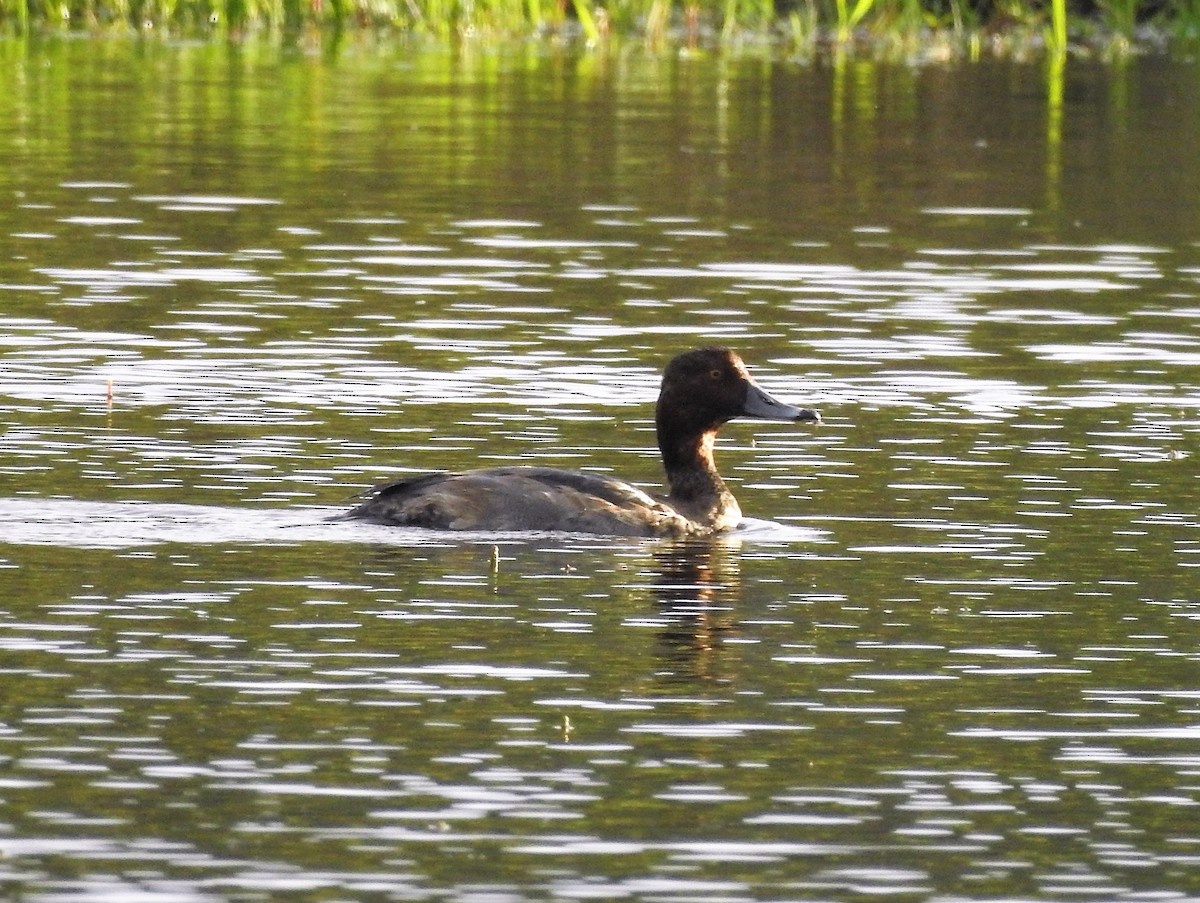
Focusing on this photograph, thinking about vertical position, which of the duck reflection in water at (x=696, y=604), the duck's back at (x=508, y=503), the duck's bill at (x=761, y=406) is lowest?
the duck reflection in water at (x=696, y=604)

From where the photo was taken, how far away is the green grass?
131ft

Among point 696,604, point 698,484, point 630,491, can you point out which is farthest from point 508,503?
point 696,604

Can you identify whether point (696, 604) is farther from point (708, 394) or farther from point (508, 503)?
point (708, 394)

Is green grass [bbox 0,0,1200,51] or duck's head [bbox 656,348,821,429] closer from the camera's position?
duck's head [bbox 656,348,821,429]

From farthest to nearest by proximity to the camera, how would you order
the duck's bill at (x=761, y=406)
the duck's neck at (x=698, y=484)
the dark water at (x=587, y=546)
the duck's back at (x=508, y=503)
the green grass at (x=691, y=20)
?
the green grass at (x=691, y=20), the duck's bill at (x=761, y=406), the duck's neck at (x=698, y=484), the duck's back at (x=508, y=503), the dark water at (x=587, y=546)

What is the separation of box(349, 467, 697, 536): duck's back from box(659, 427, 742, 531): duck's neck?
421 millimetres

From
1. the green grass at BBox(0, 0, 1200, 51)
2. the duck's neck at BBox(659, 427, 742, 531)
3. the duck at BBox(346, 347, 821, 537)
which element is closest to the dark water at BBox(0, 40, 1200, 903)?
the duck at BBox(346, 347, 821, 537)

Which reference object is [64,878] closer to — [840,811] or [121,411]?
[840,811]

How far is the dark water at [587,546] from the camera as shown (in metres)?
7.85

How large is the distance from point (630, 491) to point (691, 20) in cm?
3298

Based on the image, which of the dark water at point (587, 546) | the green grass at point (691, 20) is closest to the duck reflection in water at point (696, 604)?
the dark water at point (587, 546)

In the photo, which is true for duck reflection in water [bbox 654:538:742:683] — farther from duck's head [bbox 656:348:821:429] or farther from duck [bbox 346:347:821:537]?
duck's head [bbox 656:348:821:429]

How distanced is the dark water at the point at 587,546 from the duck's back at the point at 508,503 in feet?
0.41

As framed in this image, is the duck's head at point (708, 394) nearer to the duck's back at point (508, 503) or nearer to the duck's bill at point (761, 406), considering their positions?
the duck's bill at point (761, 406)
